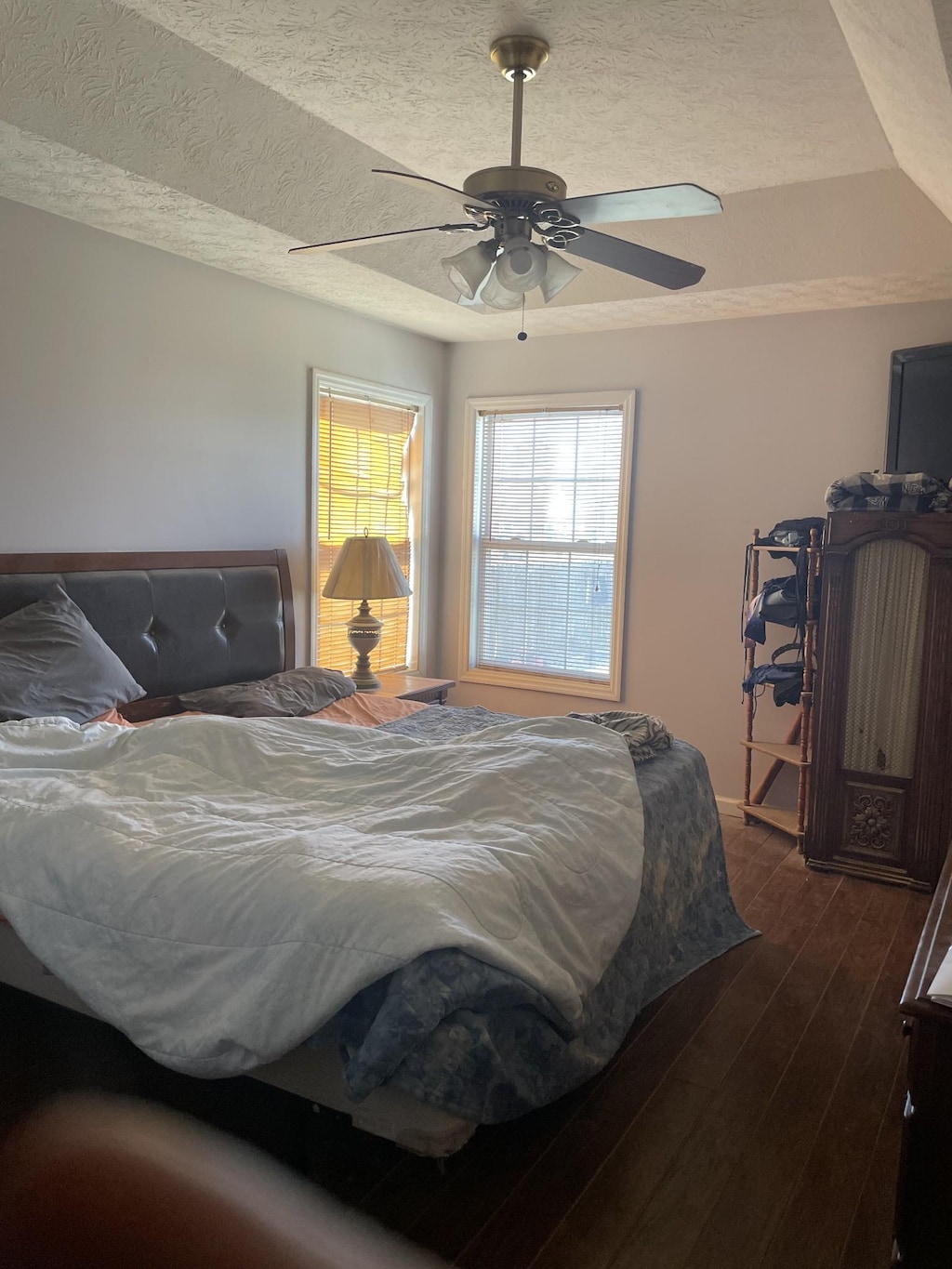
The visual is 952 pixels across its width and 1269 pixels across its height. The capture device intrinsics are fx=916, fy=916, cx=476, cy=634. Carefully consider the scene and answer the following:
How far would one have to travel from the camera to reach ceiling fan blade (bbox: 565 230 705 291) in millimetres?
2363

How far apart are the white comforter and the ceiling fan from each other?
4.05 feet

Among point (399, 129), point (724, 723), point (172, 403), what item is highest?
point (399, 129)

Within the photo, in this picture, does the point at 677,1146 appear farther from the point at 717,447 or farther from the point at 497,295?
the point at 717,447

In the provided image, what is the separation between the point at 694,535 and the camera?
4516 mm

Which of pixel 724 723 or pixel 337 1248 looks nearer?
pixel 337 1248

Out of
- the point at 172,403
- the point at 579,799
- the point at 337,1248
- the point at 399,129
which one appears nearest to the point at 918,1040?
the point at 579,799

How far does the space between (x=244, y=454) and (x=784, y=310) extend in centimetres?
250

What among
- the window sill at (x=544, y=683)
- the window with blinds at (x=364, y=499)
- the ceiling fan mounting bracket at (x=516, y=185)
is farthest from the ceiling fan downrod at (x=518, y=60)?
the window sill at (x=544, y=683)

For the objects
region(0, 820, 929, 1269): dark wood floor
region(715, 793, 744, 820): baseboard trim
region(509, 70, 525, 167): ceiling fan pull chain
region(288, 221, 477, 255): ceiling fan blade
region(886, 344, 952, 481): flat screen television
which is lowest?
region(0, 820, 929, 1269): dark wood floor

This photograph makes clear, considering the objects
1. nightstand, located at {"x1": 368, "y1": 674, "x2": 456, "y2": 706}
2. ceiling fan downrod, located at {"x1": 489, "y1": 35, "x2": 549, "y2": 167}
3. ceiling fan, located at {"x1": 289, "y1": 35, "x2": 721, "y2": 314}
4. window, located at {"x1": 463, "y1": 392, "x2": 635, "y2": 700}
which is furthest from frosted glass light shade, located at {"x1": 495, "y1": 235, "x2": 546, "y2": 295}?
window, located at {"x1": 463, "y1": 392, "x2": 635, "y2": 700}

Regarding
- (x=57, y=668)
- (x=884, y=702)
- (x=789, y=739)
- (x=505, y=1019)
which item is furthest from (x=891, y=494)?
(x=57, y=668)

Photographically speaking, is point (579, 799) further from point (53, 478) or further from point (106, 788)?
point (53, 478)

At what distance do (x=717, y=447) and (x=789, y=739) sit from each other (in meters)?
1.43

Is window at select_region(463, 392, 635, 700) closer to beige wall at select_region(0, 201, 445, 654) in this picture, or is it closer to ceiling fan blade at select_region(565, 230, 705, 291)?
beige wall at select_region(0, 201, 445, 654)
